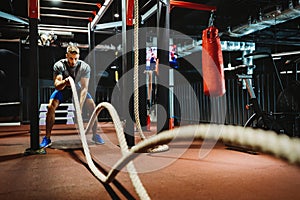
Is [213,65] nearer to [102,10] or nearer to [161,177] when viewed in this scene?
[161,177]

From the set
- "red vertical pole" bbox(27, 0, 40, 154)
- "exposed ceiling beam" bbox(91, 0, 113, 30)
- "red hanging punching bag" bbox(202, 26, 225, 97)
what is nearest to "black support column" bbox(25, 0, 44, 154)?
"red vertical pole" bbox(27, 0, 40, 154)

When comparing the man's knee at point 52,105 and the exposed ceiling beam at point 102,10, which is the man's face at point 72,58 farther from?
the exposed ceiling beam at point 102,10

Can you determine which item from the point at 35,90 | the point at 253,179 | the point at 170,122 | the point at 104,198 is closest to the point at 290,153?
the point at 104,198

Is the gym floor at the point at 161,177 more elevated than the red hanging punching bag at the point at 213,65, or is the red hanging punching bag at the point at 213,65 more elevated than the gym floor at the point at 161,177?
the red hanging punching bag at the point at 213,65

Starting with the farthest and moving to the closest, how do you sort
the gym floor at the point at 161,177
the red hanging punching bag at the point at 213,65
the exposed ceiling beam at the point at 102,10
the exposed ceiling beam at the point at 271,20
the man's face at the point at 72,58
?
the exposed ceiling beam at the point at 271,20 < the exposed ceiling beam at the point at 102,10 < the man's face at the point at 72,58 < the red hanging punching bag at the point at 213,65 < the gym floor at the point at 161,177

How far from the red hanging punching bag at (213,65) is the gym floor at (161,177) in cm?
69

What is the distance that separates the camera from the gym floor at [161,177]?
163 centimetres

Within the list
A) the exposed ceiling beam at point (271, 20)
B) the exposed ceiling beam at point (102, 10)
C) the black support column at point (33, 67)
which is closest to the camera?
the black support column at point (33, 67)

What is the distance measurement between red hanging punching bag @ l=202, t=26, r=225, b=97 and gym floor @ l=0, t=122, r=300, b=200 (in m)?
0.69

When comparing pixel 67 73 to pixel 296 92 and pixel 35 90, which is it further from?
pixel 296 92

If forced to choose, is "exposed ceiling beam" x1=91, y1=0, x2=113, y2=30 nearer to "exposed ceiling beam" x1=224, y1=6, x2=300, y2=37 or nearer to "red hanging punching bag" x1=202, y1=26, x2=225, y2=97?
"red hanging punching bag" x1=202, y1=26, x2=225, y2=97

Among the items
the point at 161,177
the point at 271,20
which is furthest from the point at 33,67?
the point at 271,20

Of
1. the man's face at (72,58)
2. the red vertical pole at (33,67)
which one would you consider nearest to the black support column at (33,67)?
the red vertical pole at (33,67)

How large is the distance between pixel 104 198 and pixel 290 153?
4.29ft
